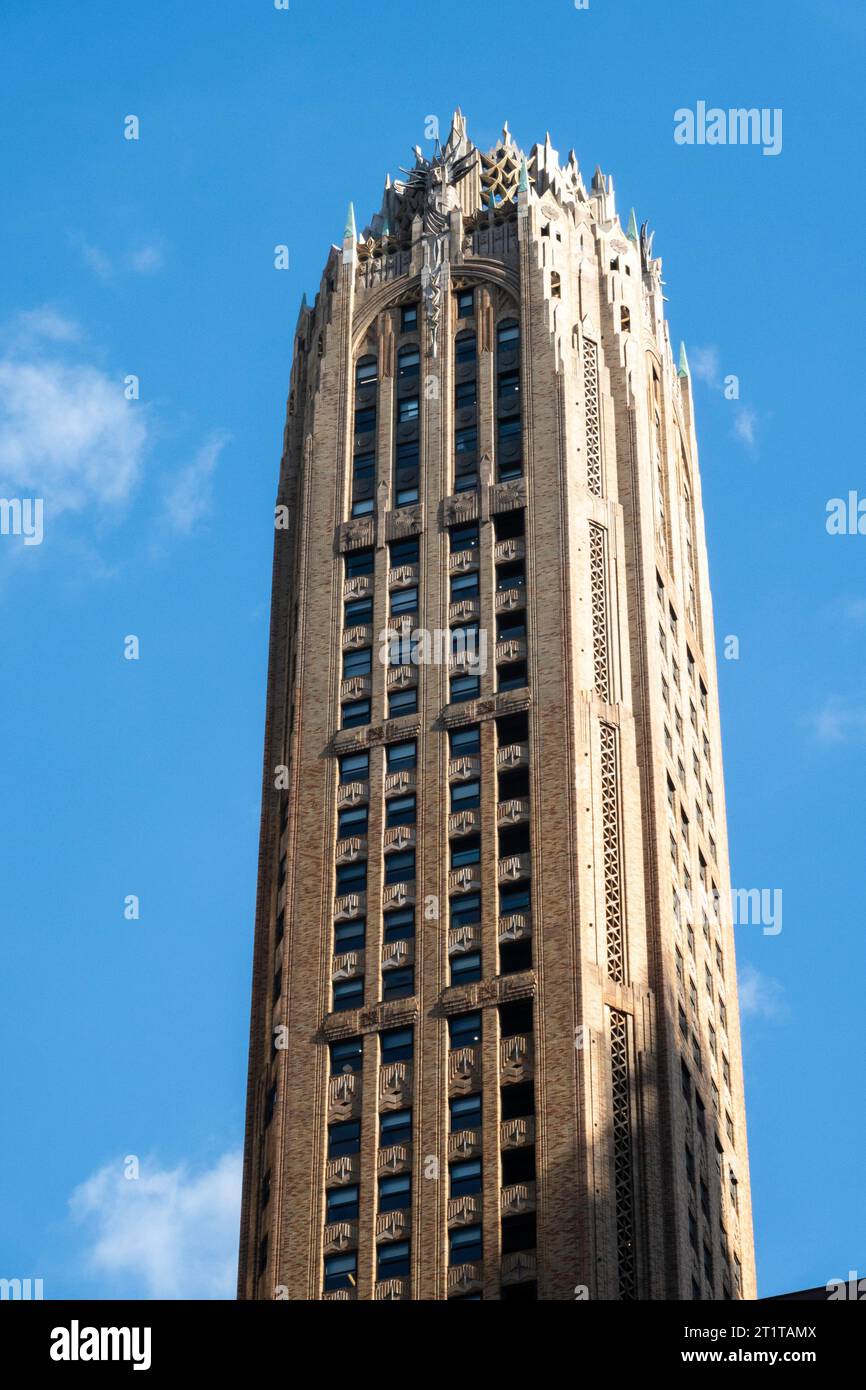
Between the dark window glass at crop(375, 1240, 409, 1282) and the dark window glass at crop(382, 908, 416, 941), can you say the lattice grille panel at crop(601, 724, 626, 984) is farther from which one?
the dark window glass at crop(375, 1240, 409, 1282)

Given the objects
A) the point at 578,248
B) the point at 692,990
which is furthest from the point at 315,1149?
the point at 578,248

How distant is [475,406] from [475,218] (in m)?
10.8

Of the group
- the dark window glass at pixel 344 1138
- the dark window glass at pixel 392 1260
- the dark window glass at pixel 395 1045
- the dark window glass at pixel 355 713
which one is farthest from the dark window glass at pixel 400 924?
the dark window glass at pixel 392 1260

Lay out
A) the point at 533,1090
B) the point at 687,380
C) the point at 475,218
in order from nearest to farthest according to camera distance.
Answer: the point at 533,1090, the point at 475,218, the point at 687,380

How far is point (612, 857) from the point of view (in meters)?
110

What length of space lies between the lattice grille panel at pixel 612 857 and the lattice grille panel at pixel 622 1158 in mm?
2389

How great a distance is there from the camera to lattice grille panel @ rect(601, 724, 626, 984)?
107375 mm

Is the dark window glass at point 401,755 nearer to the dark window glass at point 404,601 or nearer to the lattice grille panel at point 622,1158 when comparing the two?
the dark window glass at point 404,601

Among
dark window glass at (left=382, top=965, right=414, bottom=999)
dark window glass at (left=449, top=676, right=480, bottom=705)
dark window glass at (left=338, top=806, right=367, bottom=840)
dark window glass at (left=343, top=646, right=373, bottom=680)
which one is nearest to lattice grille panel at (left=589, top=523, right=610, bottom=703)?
dark window glass at (left=449, top=676, right=480, bottom=705)

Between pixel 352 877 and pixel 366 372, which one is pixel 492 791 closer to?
pixel 352 877

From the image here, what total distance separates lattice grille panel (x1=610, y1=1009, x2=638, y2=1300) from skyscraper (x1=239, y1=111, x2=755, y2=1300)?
0.13 metres

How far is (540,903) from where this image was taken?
352 feet

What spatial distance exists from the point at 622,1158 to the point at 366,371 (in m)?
40.5
